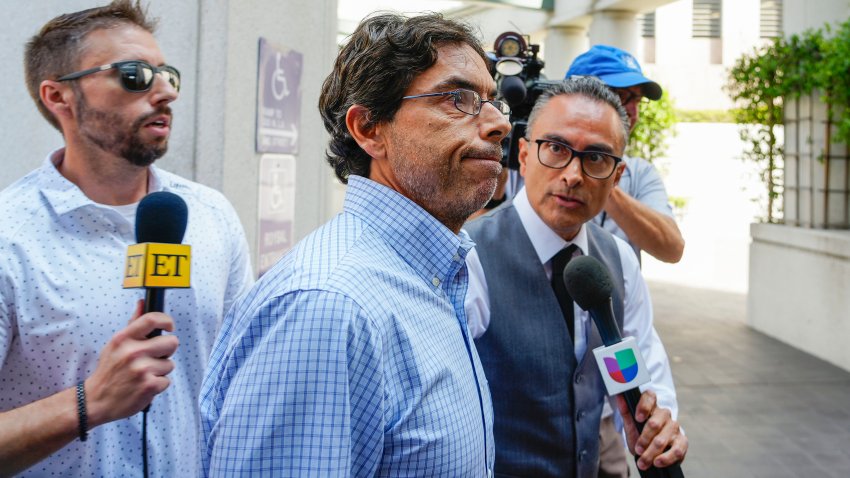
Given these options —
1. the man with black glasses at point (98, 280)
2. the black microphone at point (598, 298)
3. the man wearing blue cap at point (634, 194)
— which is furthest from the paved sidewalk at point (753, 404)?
the man with black glasses at point (98, 280)

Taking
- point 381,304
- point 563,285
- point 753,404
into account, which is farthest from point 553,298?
point 753,404

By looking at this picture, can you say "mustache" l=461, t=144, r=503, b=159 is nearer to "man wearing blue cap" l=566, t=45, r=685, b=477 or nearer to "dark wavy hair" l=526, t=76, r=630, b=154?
"dark wavy hair" l=526, t=76, r=630, b=154

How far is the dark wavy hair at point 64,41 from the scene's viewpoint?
2.10 meters

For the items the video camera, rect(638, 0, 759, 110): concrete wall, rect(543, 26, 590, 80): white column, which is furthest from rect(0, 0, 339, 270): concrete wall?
rect(638, 0, 759, 110): concrete wall

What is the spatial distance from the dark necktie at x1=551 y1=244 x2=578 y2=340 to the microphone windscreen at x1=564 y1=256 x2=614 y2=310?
287mm

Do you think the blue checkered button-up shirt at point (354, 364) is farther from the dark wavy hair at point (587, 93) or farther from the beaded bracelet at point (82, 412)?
the dark wavy hair at point (587, 93)

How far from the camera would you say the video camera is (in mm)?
3039

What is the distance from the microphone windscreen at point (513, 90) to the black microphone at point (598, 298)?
122 cm

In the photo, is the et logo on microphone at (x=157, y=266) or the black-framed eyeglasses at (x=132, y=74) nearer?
the et logo on microphone at (x=157, y=266)

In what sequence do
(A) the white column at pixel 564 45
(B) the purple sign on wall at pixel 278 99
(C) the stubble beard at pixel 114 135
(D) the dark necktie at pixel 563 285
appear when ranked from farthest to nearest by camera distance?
(A) the white column at pixel 564 45, (B) the purple sign on wall at pixel 278 99, (D) the dark necktie at pixel 563 285, (C) the stubble beard at pixel 114 135

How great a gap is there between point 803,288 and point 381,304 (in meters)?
Result: 7.30

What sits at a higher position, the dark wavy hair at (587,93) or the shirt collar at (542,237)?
the dark wavy hair at (587,93)

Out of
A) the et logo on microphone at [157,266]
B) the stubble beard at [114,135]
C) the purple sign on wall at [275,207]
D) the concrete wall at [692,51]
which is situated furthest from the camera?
the concrete wall at [692,51]

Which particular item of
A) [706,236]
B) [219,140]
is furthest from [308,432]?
[706,236]
